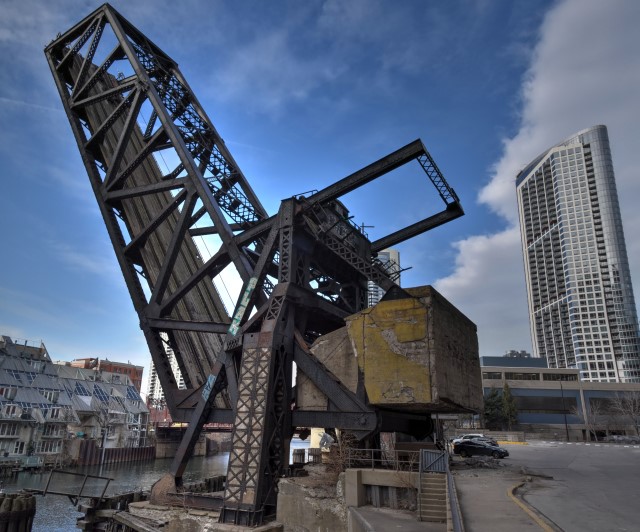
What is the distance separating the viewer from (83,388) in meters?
76.5

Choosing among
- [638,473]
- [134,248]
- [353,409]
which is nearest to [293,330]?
[353,409]

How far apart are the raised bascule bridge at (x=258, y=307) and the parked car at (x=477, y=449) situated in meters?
10.2

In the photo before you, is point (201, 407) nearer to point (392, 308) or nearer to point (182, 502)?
point (182, 502)

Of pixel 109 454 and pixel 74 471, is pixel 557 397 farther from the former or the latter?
pixel 74 471

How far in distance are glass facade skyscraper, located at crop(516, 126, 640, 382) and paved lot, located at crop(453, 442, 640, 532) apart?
489 feet

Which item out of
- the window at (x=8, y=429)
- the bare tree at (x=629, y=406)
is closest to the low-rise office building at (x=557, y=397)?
the bare tree at (x=629, y=406)

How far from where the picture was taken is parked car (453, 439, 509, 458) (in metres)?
28.5

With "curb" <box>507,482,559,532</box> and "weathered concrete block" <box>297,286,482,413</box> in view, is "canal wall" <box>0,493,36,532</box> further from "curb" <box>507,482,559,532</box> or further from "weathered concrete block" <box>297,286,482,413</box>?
"curb" <box>507,482,559,532</box>

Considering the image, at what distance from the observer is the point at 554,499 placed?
12.8 m

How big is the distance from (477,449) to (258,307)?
56.9 ft

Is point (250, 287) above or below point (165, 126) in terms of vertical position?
below

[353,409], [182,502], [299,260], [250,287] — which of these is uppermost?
[299,260]

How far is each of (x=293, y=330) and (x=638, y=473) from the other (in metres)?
16.0

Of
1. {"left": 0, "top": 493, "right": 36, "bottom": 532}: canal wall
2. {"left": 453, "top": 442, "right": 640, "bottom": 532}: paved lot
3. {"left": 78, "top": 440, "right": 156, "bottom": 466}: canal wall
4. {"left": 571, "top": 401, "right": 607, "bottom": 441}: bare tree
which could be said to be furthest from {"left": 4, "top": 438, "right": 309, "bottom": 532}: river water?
{"left": 571, "top": 401, "right": 607, "bottom": 441}: bare tree
